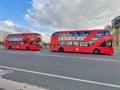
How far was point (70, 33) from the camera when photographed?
831 inches

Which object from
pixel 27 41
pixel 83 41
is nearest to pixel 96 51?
pixel 83 41

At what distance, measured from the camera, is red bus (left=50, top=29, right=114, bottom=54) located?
19016 millimetres

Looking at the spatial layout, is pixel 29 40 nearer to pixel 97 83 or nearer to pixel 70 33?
pixel 70 33

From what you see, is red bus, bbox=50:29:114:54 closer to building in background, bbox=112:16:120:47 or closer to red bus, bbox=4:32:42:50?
red bus, bbox=4:32:42:50

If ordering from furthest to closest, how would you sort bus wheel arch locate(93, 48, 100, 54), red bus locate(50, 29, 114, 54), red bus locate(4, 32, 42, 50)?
red bus locate(4, 32, 42, 50)
bus wheel arch locate(93, 48, 100, 54)
red bus locate(50, 29, 114, 54)

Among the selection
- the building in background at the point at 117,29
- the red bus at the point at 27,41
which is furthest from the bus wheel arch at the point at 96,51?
the building in background at the point at 117,29

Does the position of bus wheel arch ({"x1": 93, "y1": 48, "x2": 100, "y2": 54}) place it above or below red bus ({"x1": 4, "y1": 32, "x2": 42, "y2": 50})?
below

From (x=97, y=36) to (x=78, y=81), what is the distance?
14.6m

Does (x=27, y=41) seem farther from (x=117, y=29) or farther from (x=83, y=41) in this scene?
(x=117, y=29)

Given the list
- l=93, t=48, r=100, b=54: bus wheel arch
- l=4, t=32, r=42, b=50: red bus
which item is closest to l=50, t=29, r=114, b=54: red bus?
l=93, t=48, r=100, b=54: bus wheel arch

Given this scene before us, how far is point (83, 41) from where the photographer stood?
20.0 metres

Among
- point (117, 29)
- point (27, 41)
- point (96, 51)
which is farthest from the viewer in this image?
point (117, 29)

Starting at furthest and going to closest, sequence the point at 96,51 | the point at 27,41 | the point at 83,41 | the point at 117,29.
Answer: the point at 117,29 → the point at 27,41 → the point at 83,41 → the point at 96,51

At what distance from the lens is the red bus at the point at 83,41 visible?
1902cm
